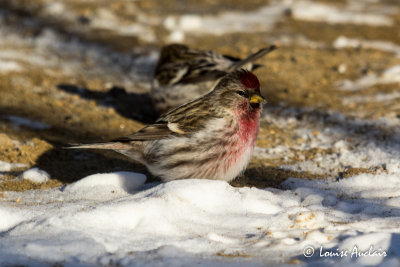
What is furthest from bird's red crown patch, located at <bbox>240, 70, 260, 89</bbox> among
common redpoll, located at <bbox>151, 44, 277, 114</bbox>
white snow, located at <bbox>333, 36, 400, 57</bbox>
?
white snow, located at <bbox>333, 36, 400, 57</bbox>

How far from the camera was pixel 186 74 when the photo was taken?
18.4 feet

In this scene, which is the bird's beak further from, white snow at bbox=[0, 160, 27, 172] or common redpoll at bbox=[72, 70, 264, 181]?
white snow at bbox=[0, 160, 27, 172]

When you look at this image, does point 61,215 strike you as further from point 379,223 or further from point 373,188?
point 373,188

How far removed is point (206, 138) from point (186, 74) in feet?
5.95

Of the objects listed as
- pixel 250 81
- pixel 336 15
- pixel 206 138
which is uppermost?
pixel 336 15

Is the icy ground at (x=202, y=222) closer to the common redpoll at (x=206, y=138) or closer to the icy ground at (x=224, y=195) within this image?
the icy ground at (x=224, y=195)

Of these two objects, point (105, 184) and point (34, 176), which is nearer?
point (105, 184)

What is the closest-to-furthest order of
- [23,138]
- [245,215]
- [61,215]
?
[61,215] < [245,215] < [23,138]

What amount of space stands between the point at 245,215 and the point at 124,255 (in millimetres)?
873

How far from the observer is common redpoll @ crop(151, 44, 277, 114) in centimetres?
544

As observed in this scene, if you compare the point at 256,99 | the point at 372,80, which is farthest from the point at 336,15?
the point at 256,99

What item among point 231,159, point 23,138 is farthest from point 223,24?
point 231,159

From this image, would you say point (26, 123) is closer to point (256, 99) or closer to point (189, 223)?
point (256, 99)

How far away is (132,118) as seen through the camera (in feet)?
19.7
